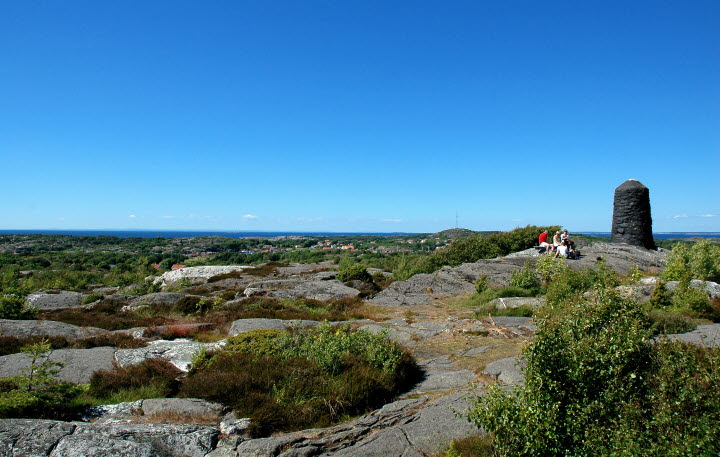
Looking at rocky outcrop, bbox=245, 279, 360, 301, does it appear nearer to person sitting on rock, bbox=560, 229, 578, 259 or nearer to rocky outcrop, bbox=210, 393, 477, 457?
rocky outcrop, bbox=210, 393, 477, 457

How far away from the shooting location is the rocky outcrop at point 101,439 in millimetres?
4141

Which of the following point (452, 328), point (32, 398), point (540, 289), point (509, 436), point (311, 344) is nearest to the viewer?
point (509, 436)

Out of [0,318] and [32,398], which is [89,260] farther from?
[32,398]

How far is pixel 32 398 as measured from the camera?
16.6ft

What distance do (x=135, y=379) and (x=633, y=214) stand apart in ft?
84.8

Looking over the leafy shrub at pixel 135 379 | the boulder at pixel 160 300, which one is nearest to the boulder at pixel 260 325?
the leafy shrub at pixel 135 379

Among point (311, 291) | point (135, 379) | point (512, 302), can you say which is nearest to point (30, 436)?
point (135, 379)

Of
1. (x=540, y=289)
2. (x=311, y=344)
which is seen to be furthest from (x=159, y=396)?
(x=540, y=289)

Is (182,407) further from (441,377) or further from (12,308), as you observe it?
(12,308)

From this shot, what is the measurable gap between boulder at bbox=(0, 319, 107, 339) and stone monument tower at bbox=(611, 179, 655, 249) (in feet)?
83.9

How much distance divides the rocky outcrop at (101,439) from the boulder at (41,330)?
18.9ft

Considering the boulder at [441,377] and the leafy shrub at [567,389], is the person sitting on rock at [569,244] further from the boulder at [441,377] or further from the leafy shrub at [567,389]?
the leafy shrub at [567,389]

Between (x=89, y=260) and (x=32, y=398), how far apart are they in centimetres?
5089

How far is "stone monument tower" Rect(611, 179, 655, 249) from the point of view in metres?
22.9
